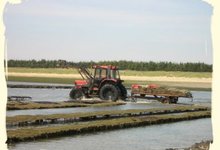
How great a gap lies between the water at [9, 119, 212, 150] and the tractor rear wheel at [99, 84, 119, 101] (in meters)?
10.8

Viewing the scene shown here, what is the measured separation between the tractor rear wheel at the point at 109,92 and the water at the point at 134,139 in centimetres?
1078

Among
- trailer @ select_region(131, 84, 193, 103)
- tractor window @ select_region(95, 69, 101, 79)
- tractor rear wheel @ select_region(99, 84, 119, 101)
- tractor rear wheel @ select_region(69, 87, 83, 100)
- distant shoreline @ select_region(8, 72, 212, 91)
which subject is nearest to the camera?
tractor rear wheel @ select_region(99, 84, 119, 101)

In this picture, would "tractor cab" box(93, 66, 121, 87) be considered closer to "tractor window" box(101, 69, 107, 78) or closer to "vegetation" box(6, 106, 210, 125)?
"tractor window" box(101, 69, 107, 78)

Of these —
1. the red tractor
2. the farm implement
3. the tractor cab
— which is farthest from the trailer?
the tractor cab

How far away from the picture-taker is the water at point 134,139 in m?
13.7

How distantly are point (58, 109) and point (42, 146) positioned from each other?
13.7 m

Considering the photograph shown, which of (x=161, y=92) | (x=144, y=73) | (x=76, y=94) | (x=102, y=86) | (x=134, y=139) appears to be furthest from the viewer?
(x=144, y=73)

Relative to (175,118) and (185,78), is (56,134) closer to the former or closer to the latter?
(175,118)

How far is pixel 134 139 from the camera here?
16.2 metres

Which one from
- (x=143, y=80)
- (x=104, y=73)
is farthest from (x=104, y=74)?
(x=143, y=80)

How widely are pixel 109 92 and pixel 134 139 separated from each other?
1639cm

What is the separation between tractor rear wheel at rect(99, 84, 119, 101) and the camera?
3164cm

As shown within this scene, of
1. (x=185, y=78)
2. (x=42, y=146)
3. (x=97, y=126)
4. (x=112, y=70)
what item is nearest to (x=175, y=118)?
(x=97, y=126)

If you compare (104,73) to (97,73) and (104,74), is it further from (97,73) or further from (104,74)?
(97,73)
